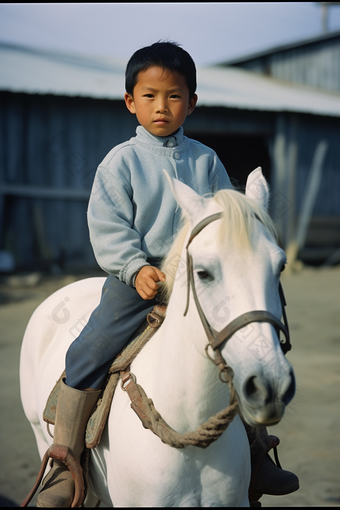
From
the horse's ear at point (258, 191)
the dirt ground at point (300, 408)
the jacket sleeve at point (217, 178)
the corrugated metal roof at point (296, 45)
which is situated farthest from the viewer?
the corrugated metal roof at point (296, 45)

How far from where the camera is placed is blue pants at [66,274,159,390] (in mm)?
1682

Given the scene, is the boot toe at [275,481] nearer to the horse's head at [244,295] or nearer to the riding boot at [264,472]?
the riding boot at [264,472]

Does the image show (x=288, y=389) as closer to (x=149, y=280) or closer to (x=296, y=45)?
(x=149, y=280)

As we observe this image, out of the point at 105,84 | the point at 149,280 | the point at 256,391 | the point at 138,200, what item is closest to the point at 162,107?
the point at 138,200

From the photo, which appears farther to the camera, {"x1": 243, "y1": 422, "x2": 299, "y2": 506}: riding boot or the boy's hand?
{"x1": 243, "y1": 422, "x2": 299, "y2": 506}: riding boot

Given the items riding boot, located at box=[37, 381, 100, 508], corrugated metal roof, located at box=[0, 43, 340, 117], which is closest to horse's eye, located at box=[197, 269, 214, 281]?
riding boot, located at box=[37, 381, 100, 508]

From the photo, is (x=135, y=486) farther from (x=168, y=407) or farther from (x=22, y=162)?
(x=22, y=162)

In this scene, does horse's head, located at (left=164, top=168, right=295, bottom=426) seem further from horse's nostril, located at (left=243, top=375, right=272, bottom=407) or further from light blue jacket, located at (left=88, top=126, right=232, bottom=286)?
light blue jacket, located at (left=88, top=126, right=232, bottom=286)

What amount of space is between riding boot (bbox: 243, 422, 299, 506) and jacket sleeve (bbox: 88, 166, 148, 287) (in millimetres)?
828

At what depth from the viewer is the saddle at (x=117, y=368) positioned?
1.64m

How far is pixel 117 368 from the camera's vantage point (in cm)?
166

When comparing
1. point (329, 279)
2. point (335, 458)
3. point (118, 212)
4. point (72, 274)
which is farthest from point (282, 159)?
point (118, 212)

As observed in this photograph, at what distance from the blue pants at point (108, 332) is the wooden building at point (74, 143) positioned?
6.90 meters

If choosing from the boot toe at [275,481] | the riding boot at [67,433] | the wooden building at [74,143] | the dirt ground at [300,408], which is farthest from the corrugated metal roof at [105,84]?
the boot toe at [275,481]
